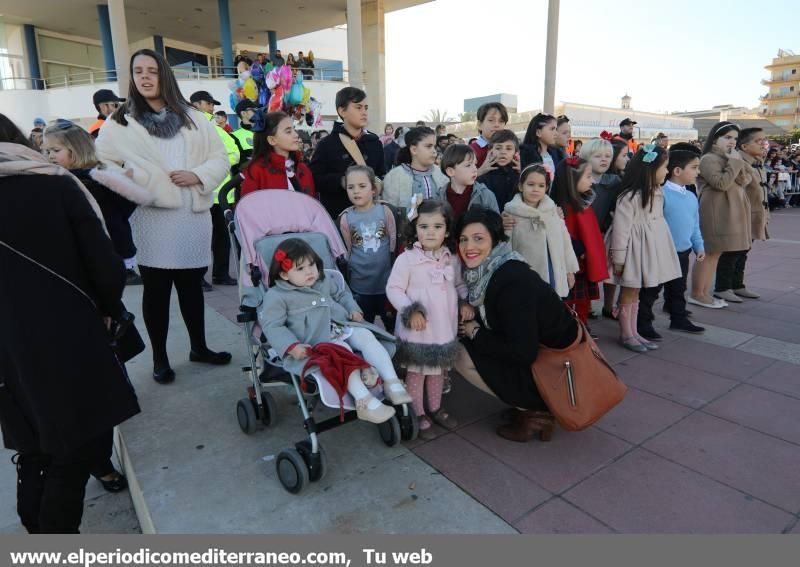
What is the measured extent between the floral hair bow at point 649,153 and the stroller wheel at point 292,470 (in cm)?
353

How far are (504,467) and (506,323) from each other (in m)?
0.74

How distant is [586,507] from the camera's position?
2.33m

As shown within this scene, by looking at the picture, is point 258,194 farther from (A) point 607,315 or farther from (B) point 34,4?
(B) point 34,4

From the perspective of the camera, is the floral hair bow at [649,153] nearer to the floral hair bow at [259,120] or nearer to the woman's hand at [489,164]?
the woman's hand at [489,164]

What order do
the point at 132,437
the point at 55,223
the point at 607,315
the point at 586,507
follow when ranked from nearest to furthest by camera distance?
the point at 55,223, the point at 586,507, the point at 132,437, the point at 607,315

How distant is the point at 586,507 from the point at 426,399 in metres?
1.06

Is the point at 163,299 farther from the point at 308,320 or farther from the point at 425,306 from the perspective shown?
the point at 425,306

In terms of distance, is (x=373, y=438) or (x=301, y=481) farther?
(x=373, y=438)

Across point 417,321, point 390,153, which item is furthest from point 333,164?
point 390,153

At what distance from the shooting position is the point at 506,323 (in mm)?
2764

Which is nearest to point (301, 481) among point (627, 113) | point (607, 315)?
point (607, 315)

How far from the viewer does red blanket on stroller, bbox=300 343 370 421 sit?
2354 mm

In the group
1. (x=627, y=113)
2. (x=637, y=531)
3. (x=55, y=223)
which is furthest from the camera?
(x=627, y=113)

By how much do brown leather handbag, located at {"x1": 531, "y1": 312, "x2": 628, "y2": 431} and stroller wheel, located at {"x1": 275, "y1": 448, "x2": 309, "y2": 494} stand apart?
128 cm
